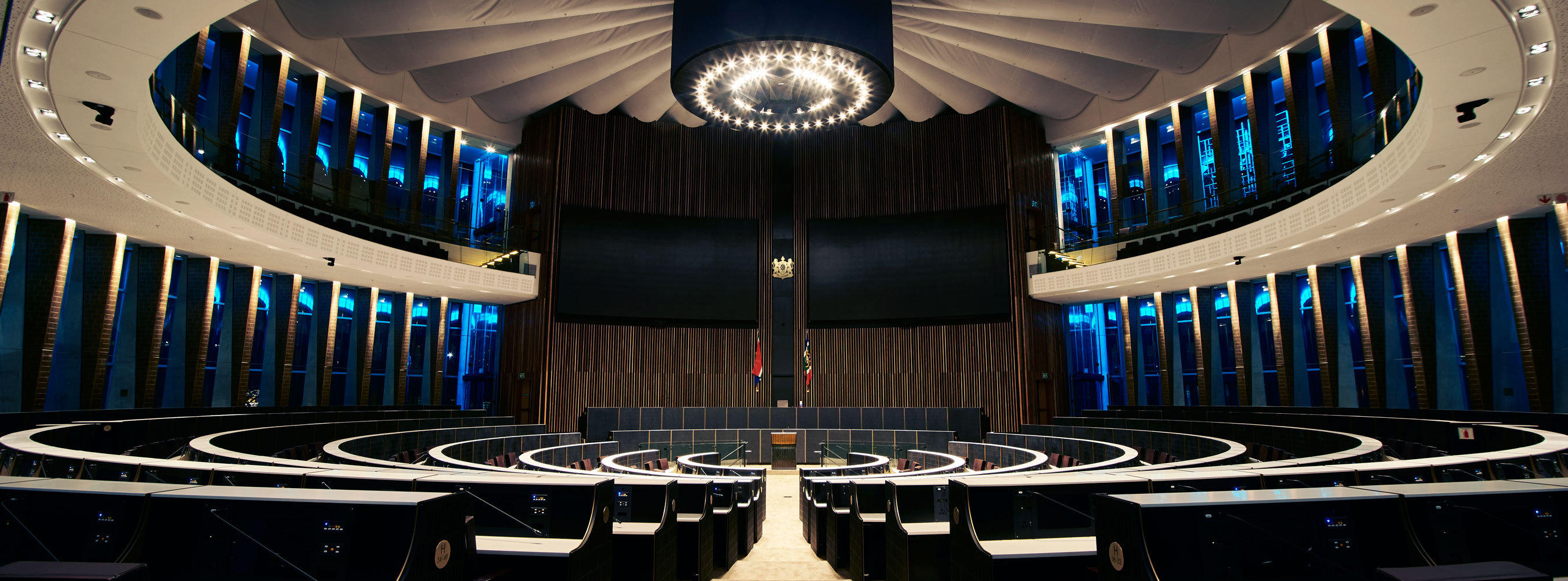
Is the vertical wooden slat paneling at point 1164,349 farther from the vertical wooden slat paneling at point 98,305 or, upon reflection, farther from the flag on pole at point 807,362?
the vertical wooden slat paneling at point 98,305

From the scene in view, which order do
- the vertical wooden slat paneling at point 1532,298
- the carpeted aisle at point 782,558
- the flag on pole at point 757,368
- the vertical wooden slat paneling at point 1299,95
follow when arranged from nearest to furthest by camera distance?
the carpeted aisle at point 782,558
the vertical wooden slat paneling at point 1532,298
the vertical wooden slat paneling at point 1299,95
the flag on pole at point 757,368

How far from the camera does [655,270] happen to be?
19.4 meters

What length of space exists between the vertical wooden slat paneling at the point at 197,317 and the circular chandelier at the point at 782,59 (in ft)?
34.8

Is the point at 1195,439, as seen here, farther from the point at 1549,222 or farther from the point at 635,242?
the point at 635,242

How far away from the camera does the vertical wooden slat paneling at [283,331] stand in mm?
16094

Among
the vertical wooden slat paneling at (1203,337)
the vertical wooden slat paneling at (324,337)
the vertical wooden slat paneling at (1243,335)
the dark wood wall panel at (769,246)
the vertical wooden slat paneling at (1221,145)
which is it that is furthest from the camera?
the dark wood wall panel at (769,246)

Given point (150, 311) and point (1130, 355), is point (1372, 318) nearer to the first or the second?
point (1130, 355)

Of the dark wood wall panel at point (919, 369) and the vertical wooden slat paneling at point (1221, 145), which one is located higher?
the vertical wooden slat paneling at point (1221, 145)

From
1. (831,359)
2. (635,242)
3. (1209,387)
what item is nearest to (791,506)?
(831,359)

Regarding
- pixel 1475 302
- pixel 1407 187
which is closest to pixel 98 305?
pixel 1407 187

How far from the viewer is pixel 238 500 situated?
9.30ft

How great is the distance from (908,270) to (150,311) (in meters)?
16.0

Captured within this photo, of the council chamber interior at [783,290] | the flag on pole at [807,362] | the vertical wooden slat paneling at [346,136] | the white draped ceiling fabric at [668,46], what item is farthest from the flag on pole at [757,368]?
the vertical wooden slat paneling at [346,136]

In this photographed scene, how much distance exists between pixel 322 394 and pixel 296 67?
718 centimetres
